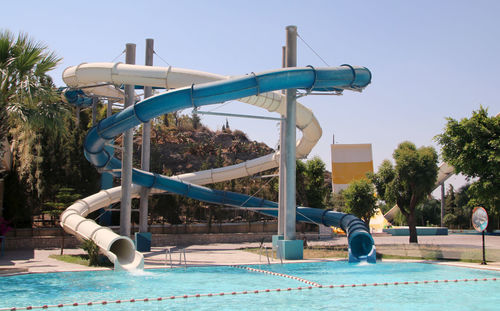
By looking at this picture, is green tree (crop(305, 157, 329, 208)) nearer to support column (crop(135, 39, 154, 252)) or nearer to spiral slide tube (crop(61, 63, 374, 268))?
spiral slide tube (crop(61, 63, 374, 268))

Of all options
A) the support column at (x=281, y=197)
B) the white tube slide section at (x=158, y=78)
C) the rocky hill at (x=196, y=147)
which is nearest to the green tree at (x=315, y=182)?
the white tube slide section at (x=158, y=78)

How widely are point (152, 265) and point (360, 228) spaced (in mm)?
8991

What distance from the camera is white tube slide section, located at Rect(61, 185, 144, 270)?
1672cm

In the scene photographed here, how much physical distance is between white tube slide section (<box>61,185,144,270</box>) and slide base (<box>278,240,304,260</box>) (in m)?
6.07

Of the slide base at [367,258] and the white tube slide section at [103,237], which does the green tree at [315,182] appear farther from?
the white tube slide section at [103,237]

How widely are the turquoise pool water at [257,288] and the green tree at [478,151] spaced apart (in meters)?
3.82

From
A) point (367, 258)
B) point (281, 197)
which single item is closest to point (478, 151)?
point (367, 258)

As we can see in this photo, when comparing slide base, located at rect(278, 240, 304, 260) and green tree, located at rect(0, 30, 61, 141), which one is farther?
slide base, located at rect(278, 240, 304, 260)

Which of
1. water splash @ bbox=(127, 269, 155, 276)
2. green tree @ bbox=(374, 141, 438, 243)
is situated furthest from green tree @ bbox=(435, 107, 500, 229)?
water splash @ bbox=(127, 269, 155, 276)

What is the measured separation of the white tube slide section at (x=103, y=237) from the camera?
16719 mm

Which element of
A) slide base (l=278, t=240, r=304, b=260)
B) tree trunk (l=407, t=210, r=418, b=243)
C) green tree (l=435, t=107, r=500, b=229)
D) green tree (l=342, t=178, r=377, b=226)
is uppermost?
green tree (l=435, t=107, r=500, b=229)

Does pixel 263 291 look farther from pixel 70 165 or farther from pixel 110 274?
pixel 70 165

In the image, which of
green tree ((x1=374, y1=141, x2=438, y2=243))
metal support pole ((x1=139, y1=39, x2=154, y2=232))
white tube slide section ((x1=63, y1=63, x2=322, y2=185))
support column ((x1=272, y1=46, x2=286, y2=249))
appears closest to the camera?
white tube slide section ((x1=63, y1=63, x2=322, y2=185))

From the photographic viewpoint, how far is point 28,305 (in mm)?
10680
